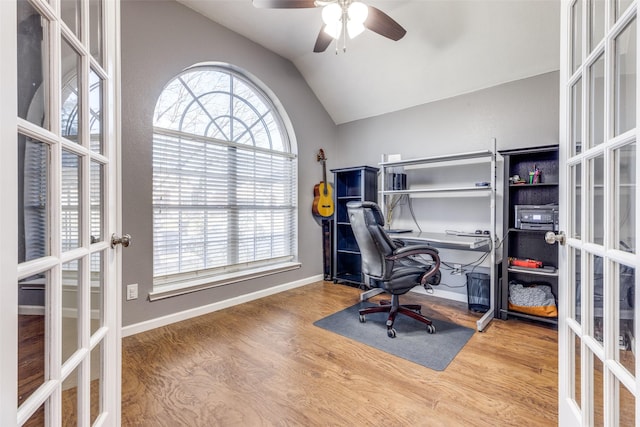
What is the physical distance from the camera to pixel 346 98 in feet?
11.8

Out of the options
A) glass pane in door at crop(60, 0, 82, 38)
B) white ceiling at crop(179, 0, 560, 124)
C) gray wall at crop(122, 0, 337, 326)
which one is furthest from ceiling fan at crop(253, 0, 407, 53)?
glass pane in door at crop(60, 0, 82, 38)

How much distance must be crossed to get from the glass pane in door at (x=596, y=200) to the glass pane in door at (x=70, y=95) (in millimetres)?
1482

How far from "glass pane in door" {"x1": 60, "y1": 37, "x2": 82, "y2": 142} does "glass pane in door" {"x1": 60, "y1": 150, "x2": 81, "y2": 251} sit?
0.21ft

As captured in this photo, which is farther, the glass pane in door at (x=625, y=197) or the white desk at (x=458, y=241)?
the white desk at (x=458, y=241)

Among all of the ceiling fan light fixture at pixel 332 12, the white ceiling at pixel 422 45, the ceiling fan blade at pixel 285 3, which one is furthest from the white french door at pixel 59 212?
the white ceiling at pixel 422 45

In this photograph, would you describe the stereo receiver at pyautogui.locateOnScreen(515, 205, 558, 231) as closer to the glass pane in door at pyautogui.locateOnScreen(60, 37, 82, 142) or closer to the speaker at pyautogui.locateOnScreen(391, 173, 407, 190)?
the speaker at pyautogui.locateOnScreen(391, 173, 407, 190)

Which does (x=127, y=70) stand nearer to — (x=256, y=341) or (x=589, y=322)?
(x=256, y=341)

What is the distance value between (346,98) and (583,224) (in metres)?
3.13

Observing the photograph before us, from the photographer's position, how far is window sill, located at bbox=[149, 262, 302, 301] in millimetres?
2314

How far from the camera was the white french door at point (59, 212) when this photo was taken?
494 mm

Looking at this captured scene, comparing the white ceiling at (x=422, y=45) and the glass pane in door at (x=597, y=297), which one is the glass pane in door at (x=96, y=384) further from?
the white ceiling at (x=422, y=45)

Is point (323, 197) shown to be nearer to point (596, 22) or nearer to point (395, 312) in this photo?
point (395, 312)

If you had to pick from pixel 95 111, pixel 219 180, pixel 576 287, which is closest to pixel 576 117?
pixel 576 287

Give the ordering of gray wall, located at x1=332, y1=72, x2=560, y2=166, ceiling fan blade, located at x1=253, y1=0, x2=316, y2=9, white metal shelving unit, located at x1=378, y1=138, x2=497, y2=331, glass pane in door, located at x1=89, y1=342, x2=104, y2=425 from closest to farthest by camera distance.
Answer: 1. glass pane in door, located at x1=89, y1=342, x2=104, y2=425
2. ceiling fan blade, located at x1=253, y1=0, x2=316, y2=9
3. white metal shelving unit, located at x1=378, y1=138, x2=497, y2=331
4. gray wall, located at x1=332, y1=72, x2=560, y2=166
